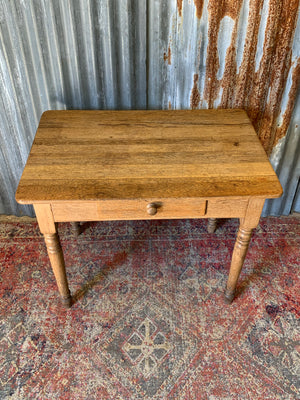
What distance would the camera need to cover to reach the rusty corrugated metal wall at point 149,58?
187cm

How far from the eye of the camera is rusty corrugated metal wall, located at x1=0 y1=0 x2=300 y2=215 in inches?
73.8

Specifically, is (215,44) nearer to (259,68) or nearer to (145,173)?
(259,68)

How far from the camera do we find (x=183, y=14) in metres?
1.89

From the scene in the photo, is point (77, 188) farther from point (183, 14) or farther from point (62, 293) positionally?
point (183, 14)

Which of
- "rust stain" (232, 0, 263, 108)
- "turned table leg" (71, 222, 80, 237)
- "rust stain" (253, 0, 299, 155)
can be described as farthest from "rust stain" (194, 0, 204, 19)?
"turned table leg" (71, 222, 80, 237)

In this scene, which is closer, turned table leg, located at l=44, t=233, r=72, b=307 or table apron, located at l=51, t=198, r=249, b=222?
table apron, located at l=51, t=198, r=249, b=222

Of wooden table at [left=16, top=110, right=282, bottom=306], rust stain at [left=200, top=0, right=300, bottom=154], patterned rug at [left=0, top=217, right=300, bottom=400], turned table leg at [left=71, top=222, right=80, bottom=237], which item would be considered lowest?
patterned rug at [left=0, top=217, right=300, bottom=400]

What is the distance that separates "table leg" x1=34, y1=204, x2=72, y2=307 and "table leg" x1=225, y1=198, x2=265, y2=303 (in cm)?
83

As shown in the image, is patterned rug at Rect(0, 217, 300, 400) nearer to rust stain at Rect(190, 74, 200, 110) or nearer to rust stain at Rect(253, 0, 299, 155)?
rust stain at Rect(253, 0, 299, 155)

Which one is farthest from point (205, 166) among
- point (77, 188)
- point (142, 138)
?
point (77, 188)

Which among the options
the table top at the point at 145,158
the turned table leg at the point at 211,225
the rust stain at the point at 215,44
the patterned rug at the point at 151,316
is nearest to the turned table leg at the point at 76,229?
the patterned rug at the point at 151,316

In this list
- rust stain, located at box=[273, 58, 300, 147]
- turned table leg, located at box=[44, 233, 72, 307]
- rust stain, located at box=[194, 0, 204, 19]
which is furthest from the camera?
rust stain, located at box=[273, 58, 300, 147]

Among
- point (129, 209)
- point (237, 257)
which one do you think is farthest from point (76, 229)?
point (237, 257)

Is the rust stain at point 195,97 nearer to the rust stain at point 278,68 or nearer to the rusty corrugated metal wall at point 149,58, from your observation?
the rusty corrugated metal wall at point 149,58
